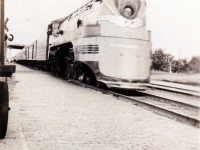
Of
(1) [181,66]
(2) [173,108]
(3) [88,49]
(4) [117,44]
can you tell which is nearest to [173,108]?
(2) [173,108]

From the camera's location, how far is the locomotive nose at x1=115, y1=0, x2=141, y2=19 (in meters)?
8.08

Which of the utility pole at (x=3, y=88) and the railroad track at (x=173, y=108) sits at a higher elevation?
the utility pole at (x=3, y=88)

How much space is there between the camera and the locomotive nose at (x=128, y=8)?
26.5 ft

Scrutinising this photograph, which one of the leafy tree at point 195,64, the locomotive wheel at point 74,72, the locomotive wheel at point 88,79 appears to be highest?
the leafy tree at point 195,64

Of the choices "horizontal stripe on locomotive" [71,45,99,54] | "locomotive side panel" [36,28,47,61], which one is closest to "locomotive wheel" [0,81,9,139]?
"horizontal stripe on locomotive" [71,45,99,54]

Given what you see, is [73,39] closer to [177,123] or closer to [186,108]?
[186,108]

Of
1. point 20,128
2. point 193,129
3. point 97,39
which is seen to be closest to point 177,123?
point 193,129

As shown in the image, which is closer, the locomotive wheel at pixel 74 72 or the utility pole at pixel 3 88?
the utility pole at pixel 3 88

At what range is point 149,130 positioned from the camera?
4.21 metres

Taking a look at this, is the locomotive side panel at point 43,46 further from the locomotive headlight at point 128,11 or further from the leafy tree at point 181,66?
the locomotive headlight at point 128,11

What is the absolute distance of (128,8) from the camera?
8.15m

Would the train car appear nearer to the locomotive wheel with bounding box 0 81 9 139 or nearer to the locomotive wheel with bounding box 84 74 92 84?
the locomotive wheel with bounding box 84 74 92 84

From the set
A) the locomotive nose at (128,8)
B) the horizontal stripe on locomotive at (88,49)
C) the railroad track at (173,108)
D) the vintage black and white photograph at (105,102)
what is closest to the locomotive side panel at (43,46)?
the vintage black and white photograph at (105,102)

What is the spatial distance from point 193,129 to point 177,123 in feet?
1.15
